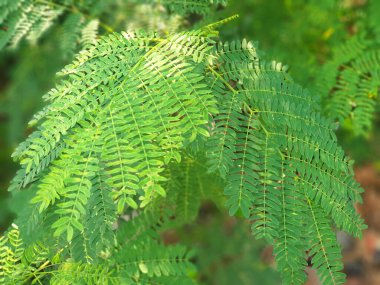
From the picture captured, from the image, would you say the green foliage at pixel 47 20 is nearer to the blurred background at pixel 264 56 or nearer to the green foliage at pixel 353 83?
the blurred background at pixel 264 56

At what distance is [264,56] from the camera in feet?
7.84

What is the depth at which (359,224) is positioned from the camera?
179 cm

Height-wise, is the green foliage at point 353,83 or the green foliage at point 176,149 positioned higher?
the green foliage at point 353,83

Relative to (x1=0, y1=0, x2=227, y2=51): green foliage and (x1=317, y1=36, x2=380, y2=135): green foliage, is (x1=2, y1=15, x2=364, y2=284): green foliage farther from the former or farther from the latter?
(x1=0, y1=0, x2=227, y2=51): green foliage

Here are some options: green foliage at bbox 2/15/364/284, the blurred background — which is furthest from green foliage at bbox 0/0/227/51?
green foliage at bbox 2/15/364/284

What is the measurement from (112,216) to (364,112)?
134 centimetres

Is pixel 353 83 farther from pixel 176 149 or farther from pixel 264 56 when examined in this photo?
pixel 176 149

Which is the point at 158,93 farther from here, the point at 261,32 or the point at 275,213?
the point at 261,32

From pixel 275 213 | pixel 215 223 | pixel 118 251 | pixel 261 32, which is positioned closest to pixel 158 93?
pixel 275 213

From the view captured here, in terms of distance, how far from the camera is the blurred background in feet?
8.70

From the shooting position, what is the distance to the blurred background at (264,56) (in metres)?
2.65

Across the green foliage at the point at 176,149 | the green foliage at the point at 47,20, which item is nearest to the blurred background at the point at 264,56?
the green foliage at the point at 47,20

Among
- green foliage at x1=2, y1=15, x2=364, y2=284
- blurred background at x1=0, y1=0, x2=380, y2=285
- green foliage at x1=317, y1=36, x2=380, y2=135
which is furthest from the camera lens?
blurred background at x1=0, y1=0, x2=380, y2=285

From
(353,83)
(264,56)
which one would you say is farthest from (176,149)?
(353,83)
